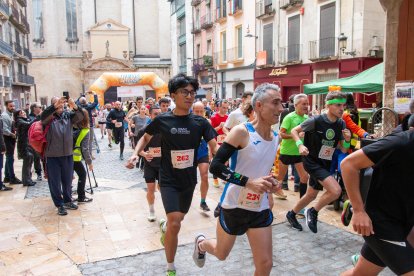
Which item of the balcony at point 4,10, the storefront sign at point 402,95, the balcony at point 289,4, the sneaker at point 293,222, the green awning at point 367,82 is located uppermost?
the balcony at point 4,10

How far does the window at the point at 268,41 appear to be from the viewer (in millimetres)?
23800

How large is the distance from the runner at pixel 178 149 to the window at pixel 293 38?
1846 centimetres

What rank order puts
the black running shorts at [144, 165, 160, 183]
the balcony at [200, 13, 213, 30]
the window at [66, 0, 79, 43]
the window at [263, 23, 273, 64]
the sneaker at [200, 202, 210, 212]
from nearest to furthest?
1. the black running shorts at [144, 165, 160, 183]
2. the sneaker at [200, 202, 210, 212]
3. the window at [263, 23, 273, 64]
4. the balcony at [200, 13, 213, 30]
5. the window at [66, 0, 79, 43]

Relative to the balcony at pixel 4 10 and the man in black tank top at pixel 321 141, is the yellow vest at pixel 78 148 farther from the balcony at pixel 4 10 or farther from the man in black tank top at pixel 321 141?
the balcony at pixel 4 10

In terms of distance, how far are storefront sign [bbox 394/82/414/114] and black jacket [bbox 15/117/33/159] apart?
7801 mm

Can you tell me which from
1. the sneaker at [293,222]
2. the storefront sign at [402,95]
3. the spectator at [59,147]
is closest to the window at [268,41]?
the storefront sign at [402,95]

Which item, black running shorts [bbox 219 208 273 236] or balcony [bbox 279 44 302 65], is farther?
balcony [bbox 279 44 302 65]

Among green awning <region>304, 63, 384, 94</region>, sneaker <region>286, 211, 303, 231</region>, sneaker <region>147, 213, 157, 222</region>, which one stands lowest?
sneaker <region>147, 213, 157, 222</region>

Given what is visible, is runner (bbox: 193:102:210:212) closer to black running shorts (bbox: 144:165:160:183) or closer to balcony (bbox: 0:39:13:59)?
black running shorts (bbox: 144:165:160:183)

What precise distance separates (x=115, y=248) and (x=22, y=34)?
40998mm

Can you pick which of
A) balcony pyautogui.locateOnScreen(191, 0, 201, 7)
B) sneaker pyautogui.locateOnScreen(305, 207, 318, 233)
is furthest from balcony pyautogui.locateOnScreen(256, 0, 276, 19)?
sneaker pyautogui.locateOnScreen(305, 207, 318, 233)

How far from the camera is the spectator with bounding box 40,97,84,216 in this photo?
5938mm

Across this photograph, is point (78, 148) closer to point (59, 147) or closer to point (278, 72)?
point (59, 147)

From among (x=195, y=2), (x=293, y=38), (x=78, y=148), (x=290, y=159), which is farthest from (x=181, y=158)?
(x=195, y=2)
